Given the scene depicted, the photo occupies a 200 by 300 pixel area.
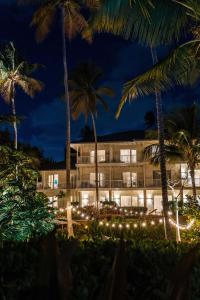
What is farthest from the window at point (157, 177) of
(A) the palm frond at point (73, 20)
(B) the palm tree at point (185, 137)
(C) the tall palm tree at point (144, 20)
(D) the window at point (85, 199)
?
(C) the tall palm tree at point (144, 20)

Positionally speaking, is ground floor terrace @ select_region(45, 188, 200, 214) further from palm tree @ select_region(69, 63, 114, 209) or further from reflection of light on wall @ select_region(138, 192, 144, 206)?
palm tree @ select_region(69, 63, 114, 209)

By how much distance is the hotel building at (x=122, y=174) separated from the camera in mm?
37438

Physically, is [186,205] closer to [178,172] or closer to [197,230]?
[197,230]

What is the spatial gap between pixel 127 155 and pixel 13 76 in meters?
15.3

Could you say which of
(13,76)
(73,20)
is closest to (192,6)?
(73,20)

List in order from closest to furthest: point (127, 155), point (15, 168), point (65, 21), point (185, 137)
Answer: point (15, 168)
point (65, 21)
point (185, 137)
point (127, 155)

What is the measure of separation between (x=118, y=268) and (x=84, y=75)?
3534 cm

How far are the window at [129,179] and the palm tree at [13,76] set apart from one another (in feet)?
44.1

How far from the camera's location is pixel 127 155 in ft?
129

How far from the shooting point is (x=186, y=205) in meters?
16.0

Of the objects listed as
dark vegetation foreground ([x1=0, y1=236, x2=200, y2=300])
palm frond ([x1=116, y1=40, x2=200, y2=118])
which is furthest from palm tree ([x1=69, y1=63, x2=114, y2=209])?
dark vegetation foreground ([x1=0, y1=236, x2=200, y2=300])

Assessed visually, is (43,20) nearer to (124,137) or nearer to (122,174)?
(124,137)

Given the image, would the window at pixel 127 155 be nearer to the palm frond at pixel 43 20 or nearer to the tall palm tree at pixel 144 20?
the palm frond at pixel 43 20

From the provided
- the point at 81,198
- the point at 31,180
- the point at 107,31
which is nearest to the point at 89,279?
the point at 107,31
